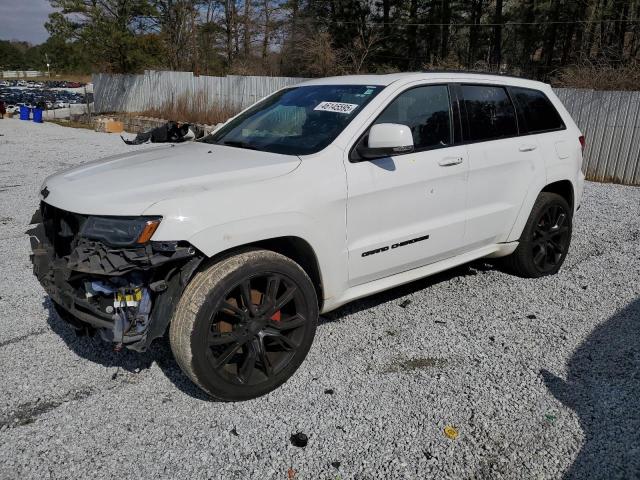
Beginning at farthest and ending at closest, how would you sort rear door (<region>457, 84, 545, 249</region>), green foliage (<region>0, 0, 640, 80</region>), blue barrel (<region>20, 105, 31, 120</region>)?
green foliage (<region>0, 0, 640, 80</region>) → blue barrel (<region>20, 105, 31, 120</region>) → rear door (<region>457, 84, 545, 249</region>)

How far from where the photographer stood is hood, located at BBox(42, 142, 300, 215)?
108 inches

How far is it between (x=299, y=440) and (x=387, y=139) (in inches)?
71.1

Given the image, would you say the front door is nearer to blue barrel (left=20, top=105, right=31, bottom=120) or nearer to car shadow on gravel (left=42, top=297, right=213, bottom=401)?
car shadow on gravel (left=42, top=297, right=213, bottom=401)

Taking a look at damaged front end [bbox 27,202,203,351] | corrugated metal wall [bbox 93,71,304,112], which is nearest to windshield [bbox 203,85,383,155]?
damaged front end [bbox 27,202,203,351]

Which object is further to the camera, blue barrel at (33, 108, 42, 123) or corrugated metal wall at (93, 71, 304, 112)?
blue barrel at (33, 108, 42, 123)

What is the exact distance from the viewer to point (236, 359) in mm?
3127

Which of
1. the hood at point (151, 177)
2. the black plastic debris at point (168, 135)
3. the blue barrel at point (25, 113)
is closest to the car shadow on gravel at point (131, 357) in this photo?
the hood at point (151, 177)

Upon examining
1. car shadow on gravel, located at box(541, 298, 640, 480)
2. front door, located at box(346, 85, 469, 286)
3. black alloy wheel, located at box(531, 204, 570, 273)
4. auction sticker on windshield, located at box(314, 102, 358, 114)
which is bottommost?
car shadow on gravel, located at box(541, 298, 640, 480)

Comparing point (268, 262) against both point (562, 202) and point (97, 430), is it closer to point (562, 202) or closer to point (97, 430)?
point (97, 430)

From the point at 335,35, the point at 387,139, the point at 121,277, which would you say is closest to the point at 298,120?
the point at 387,139

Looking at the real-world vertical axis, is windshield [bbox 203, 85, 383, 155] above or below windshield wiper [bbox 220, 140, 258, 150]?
above

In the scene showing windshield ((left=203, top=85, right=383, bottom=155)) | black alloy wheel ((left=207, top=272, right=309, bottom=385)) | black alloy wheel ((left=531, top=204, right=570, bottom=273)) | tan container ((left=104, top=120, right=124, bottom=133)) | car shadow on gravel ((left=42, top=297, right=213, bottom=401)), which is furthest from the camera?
tan container ((left=104, top=120, right=124, bottom=133))

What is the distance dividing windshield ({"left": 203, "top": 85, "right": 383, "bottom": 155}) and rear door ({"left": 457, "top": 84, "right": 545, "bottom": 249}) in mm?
971

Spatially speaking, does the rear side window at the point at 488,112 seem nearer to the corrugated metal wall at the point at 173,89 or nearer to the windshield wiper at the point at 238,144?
the windshield wiper at the point at 238,144
